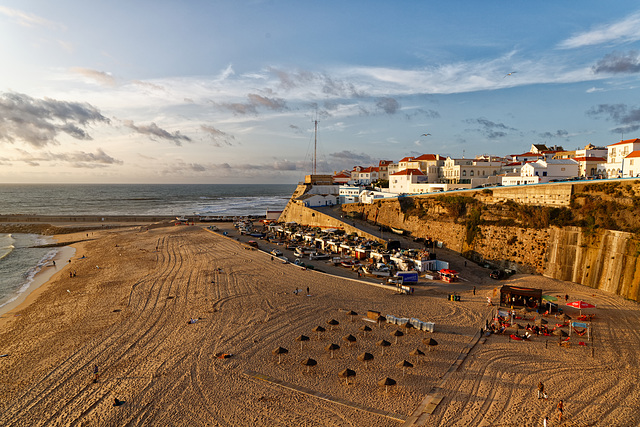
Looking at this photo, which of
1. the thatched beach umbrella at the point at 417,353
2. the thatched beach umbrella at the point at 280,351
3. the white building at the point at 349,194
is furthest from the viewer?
the white building at the point at 349,194

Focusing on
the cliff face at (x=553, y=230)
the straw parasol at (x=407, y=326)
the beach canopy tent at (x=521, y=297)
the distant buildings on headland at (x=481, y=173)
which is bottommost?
the straw parasol at (x=407, y=326)

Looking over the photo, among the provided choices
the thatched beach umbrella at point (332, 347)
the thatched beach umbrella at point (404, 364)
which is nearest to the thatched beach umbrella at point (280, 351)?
the thatched beach umbrella at point (332, 347)

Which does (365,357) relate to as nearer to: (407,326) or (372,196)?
(407,326)

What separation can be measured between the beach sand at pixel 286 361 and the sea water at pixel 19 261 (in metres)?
4.12

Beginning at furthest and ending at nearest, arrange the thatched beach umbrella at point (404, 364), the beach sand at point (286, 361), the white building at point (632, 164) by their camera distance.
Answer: the white building at point (632, 164) < the thatched beach umbrella at point (404, 364) < the beach sand at point (286, 361)

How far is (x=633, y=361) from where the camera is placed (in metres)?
16.3

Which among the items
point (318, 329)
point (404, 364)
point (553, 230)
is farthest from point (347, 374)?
point (553, 230)

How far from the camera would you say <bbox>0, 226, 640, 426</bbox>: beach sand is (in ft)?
42.7

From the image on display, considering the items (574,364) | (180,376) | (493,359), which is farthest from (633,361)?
(180,376)

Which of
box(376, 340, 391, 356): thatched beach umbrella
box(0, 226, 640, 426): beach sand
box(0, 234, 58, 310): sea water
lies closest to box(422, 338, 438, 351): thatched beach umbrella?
box(0, 226, 640, 426): beach sand

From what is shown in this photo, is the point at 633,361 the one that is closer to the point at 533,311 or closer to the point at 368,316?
the point at 533,311

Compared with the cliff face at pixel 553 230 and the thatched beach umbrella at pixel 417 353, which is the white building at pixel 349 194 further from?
the thatched beach umbrella at pixel 417 353

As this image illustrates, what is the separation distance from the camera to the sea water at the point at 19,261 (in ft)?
100

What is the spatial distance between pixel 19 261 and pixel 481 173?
63.8 meters
